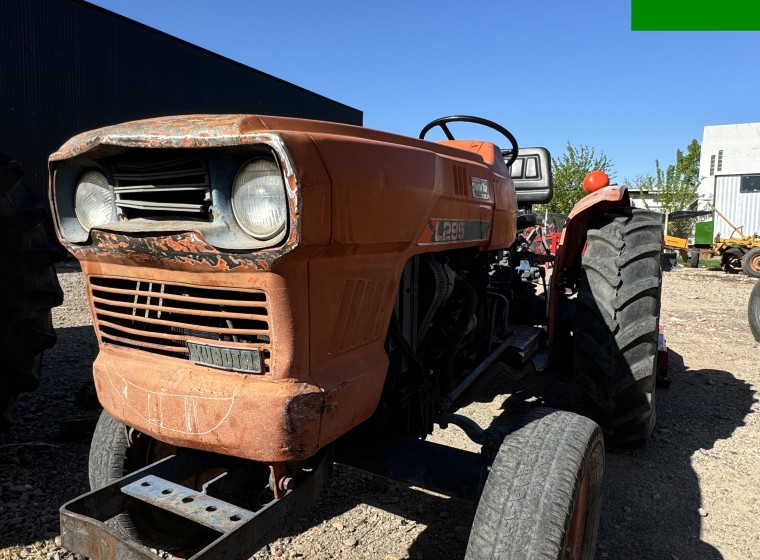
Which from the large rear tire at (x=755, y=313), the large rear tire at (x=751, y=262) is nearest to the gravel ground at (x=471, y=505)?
the large rear tire at (x=755, y=313)

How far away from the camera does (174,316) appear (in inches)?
59.2

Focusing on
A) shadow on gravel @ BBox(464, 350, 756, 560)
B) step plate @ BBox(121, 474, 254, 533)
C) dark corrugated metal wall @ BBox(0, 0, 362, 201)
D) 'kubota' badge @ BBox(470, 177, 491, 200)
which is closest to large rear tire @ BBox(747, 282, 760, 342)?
shadow on gravel @ BBox(464, 350, 756, 560)

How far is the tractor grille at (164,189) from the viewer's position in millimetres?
1355

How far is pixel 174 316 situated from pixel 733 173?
26141 millimetres

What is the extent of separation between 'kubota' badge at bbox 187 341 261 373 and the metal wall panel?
22.2 metres

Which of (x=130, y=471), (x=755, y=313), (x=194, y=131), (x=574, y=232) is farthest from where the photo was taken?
(x=755, y=313)

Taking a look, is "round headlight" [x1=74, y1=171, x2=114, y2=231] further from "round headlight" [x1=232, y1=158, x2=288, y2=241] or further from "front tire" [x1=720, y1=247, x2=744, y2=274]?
"front tire" [x1=720, y1=247, x2=744, y2=274]

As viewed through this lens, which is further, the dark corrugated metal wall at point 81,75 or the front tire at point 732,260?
the front tire at point 732,260

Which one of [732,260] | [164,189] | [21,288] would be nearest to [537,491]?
[164,189]

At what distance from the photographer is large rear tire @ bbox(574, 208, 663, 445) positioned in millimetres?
2881

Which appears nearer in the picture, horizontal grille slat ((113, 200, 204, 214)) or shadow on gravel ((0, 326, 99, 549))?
horizontal grille slat ((113, 200, 204, 214))

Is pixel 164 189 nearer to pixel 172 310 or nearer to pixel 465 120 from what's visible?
pixel 172 310

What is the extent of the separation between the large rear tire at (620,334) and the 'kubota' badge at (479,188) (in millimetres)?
1011

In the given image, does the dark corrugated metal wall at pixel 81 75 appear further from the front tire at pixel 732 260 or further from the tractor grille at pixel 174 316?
the front tire at pixel 732 260
